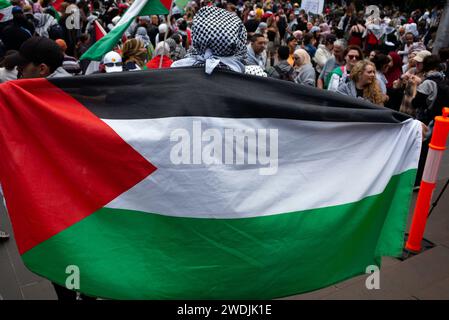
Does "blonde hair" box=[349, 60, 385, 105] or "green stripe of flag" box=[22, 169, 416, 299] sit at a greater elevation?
"blonde hair" box=[349, 60, 385, 105]

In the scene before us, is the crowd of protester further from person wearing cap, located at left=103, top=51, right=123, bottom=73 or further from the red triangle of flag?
the red triangle of flag

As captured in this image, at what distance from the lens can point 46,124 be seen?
2479 mm

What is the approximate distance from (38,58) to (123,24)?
856 mm

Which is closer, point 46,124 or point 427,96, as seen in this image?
point 46,124

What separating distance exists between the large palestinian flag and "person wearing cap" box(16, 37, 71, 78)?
0.52 metres

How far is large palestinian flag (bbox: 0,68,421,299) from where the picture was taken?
8.02 feet

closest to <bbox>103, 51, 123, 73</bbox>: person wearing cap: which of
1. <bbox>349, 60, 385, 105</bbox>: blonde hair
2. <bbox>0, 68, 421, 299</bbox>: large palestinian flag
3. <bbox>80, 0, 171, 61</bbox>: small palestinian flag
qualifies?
<bbox>80, 0, 171, 61</bbox>: small palestinian flag

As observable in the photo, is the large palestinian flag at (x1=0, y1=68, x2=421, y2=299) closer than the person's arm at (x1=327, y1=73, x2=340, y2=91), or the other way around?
the large palestinian flag at (x1=0, y1=68, x2=421, y2=299)

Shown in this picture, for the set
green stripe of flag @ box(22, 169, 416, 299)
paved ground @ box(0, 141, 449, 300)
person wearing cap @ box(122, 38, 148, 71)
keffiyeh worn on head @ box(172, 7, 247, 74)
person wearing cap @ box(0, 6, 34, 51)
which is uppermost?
keffiyeh worn on head @ box(172, 7, 247, 74)

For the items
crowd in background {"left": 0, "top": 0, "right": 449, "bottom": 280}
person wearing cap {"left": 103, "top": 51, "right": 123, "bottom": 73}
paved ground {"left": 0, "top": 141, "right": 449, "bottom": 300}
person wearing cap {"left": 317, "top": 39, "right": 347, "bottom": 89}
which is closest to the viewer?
crowd in background {"left": 0, "top": 0, "right": 449, "bottom": 280}

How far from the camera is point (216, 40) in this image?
99.4 inches

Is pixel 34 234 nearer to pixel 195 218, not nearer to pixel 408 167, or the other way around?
pixel 195 218

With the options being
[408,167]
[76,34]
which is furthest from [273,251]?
[76,34]

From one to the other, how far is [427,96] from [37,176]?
4.42 metres
